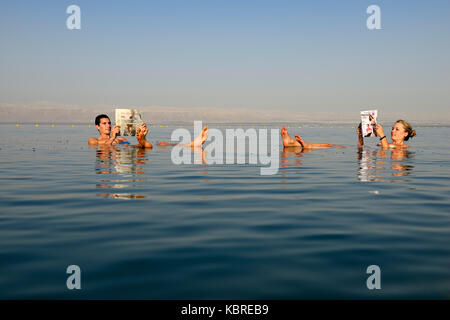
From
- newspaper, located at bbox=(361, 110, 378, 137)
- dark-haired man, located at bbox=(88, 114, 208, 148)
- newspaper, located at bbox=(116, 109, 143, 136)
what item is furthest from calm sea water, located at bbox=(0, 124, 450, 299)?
newspaper, located at bbox=(116, 109, 143, 136)

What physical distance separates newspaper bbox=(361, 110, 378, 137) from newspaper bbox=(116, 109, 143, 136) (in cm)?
961

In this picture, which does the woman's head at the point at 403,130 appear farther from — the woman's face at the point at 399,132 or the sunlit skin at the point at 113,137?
the sunlit skin at the point at 113,137

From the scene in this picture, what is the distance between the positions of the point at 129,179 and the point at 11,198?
294cm

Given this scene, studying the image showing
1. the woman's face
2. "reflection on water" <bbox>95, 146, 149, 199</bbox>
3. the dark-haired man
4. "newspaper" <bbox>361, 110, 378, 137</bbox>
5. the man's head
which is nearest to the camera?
"reflection on water" <bbox>95, 146, 149, 199</bbox>

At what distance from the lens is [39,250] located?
499 centimetres

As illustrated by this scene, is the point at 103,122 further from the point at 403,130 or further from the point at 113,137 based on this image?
the point at 403,130

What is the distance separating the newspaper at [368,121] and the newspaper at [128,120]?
9.61 metres

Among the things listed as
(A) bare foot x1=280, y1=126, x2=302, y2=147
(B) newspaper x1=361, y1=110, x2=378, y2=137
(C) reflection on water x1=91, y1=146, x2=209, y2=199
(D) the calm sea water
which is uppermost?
(B) newspaper x1=361, y1=110, x2=378, y2=137

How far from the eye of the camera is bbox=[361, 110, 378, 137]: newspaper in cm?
1777

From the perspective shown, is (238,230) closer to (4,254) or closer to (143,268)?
(143,268)

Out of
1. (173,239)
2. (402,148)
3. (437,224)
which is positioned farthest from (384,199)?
(402,148)

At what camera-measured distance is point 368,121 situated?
18047mm

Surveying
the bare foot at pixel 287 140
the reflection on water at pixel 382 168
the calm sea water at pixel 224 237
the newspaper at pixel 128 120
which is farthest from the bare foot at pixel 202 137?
the calm sea water at pixel 224 237

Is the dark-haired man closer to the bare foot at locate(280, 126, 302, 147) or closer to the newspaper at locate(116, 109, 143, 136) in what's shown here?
the newspaper at locate(116, 109, 143, 136)
